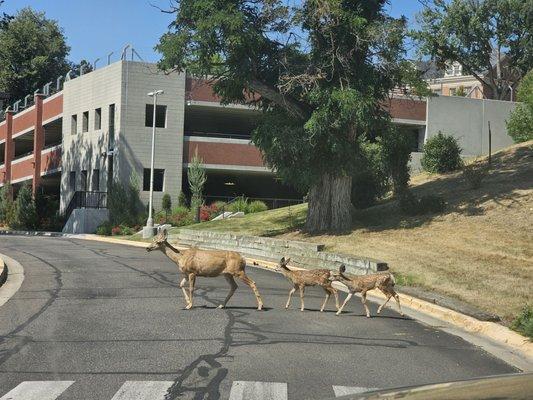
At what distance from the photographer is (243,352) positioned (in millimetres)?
8078

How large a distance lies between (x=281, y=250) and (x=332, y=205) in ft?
10.9

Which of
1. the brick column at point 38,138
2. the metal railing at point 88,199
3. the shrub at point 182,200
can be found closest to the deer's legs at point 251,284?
the shrub at point 182,200

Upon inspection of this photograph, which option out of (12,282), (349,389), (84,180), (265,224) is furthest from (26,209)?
(349,389)

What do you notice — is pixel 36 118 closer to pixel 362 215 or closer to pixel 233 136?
pixel 233 136

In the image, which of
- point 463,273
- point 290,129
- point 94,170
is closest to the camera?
point 463,273

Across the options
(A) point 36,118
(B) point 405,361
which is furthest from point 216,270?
(A) point 36,118

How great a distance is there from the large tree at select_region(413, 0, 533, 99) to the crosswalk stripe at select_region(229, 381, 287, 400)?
48.1 meters

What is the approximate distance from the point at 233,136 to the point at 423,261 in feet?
90.6

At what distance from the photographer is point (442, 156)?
2806 cm

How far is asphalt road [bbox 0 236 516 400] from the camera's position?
6613 mm

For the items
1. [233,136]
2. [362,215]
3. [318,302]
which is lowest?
[318,302]

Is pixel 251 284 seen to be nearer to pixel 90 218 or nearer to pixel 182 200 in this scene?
pixel 182 200

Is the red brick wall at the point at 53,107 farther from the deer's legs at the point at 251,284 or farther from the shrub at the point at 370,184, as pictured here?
the deer's legs at the point at 251,284

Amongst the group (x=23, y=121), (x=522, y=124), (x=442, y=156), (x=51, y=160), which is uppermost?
(x=23, y=121)
